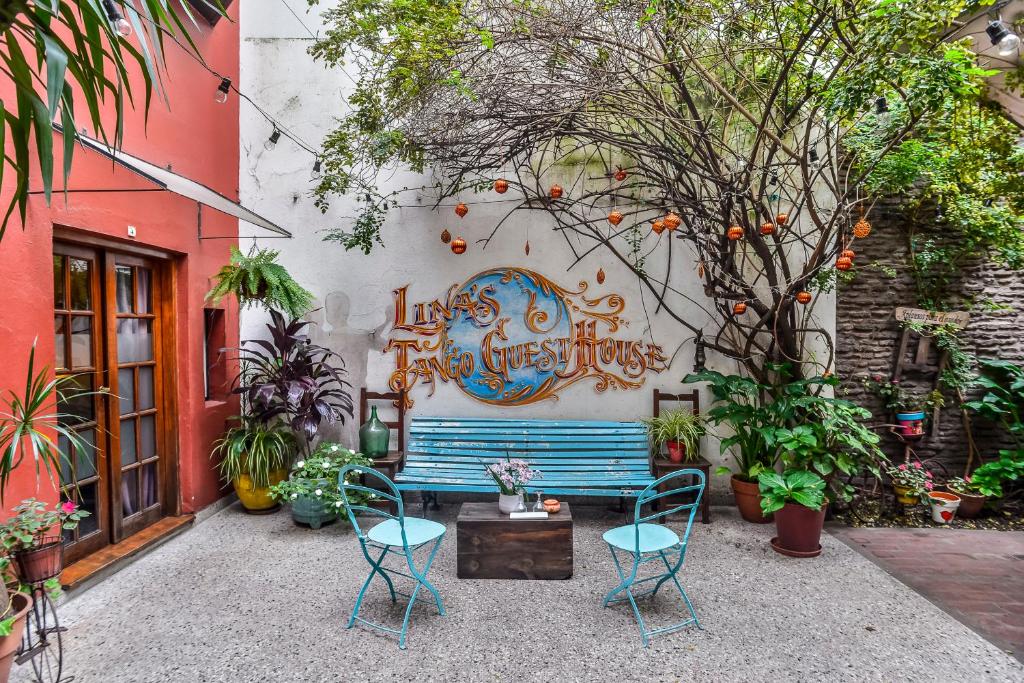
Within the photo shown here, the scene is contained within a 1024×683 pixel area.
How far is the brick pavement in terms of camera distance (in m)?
3.15

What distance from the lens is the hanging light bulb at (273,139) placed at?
17.0 feet

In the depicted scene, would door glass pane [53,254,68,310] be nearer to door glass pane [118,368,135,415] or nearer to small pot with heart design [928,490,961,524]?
door glass pane [118,368,135,415]

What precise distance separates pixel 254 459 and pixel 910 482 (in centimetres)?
532

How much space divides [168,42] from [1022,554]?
7.28 metres

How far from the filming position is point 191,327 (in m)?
4.49

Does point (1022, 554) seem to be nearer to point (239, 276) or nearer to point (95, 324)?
Result: point (239, 276)

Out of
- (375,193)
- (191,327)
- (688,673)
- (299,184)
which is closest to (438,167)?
(375,193)

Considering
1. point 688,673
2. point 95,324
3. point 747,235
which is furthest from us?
point 747,235

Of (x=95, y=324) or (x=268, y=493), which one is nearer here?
(x=95, y=324)

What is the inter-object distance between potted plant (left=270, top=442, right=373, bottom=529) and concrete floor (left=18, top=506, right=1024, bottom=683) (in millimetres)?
415

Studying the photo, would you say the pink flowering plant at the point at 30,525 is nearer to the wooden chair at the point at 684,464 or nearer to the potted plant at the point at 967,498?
the wooden chair at the point at 684,464

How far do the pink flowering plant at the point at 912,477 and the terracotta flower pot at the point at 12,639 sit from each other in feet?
17.9

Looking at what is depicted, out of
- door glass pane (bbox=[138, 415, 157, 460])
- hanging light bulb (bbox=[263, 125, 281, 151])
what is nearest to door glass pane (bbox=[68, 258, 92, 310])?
door glass pane (bbox=[138, 415, 157, 460])

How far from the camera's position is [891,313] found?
202 inches
